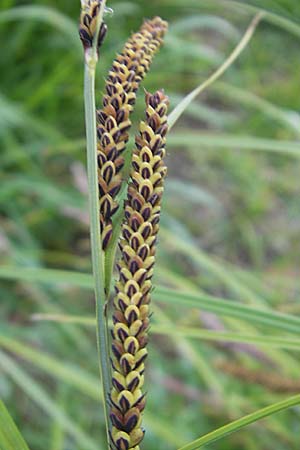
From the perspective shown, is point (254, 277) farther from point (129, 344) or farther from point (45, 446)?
point (129, 344)

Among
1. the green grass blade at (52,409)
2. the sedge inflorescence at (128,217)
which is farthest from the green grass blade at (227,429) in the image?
the green grass blade at (52,409)

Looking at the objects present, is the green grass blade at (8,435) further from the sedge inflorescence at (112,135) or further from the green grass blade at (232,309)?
the green grass blade at (232,309)

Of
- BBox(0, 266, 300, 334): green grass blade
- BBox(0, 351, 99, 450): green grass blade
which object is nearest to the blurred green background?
BBox(0, 351, 99, 450): green grass blade

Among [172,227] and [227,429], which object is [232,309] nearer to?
[227,429]

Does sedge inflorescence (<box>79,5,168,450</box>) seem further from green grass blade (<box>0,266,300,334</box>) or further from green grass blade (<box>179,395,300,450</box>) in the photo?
green grass blade (<box>0,266,300,334</box>)

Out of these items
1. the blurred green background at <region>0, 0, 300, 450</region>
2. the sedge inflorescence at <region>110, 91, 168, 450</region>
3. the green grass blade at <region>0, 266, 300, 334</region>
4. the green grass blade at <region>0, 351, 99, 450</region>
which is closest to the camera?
the sedge inflorescence at <region>110, 91, 168, 450</region>

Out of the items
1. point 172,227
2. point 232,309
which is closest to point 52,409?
point 232,309
